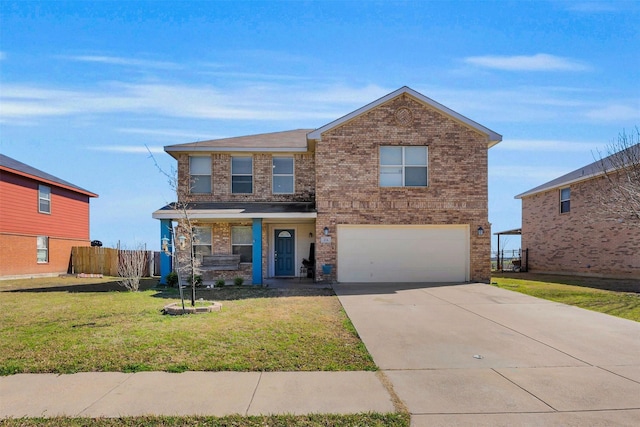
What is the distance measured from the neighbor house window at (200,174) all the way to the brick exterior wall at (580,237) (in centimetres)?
1683

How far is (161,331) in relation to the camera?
7.74 metres

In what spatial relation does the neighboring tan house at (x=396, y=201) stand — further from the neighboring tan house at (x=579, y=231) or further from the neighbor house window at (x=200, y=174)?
the neighboring tan house at (x=579, y=231)

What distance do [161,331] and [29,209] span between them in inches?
737

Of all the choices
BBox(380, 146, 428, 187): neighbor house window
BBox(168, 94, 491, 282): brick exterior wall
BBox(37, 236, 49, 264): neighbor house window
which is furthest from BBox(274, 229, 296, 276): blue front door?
BBox(37, 236, 49, 264): neighbor house window

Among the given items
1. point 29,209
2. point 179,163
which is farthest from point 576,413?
point 29,209

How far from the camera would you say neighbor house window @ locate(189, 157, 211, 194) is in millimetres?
17812

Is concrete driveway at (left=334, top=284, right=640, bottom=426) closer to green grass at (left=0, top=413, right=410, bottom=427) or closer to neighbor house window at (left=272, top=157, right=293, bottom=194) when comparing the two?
green grass at (left=0, top=413, right=410, bottom=427)

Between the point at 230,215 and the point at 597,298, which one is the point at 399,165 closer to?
the point at 230,215

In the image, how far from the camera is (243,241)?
1786 cm

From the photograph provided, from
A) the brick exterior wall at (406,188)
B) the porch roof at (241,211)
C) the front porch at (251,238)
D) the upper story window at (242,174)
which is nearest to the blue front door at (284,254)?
the front porch at (251,238)

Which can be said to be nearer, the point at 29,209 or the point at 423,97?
the point at 423,97

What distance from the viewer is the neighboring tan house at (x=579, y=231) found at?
19.0m

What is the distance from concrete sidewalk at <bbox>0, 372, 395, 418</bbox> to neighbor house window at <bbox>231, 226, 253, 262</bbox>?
39.7ft

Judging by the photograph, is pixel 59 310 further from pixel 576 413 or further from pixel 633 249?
pixel 633 249
